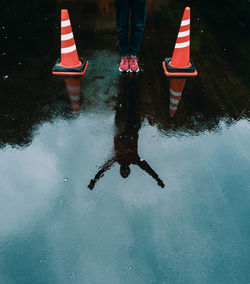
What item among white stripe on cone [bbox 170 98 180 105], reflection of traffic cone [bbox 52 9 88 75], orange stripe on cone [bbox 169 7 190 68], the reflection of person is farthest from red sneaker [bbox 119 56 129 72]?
white stripe on cone [bbox 170 98 180 105]

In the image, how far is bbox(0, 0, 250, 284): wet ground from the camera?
1.72 metres

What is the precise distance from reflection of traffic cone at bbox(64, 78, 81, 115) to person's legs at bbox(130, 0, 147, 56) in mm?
959

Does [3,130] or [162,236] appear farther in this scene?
[3,130]

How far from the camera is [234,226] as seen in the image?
75.2 inches

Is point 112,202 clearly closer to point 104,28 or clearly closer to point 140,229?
point 140,229

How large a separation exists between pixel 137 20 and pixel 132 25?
117mm

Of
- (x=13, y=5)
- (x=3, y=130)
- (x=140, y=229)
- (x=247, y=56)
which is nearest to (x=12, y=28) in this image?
(x=13, y=5)

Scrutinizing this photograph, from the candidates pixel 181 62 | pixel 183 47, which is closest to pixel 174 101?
pixel 181 62

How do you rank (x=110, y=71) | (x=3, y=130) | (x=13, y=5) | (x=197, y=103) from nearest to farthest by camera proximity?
(x=3, y=130) → (x=197, y=103) → (x=110, y=71) → (x=13, y=5)

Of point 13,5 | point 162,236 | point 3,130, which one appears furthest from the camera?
point 13,5

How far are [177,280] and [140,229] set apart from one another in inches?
16.2

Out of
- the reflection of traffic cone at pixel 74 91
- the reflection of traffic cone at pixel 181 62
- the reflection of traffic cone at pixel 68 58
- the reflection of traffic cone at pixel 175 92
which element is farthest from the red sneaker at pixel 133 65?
the reflection of traffic cone at pixel 74 91

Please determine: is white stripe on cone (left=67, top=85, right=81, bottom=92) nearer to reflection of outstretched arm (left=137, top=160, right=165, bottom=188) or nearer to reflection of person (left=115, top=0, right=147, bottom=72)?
reflection of person (left=115, top=0, right=147, bottom=72)

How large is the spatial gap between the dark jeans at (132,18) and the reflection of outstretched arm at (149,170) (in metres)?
1.96
